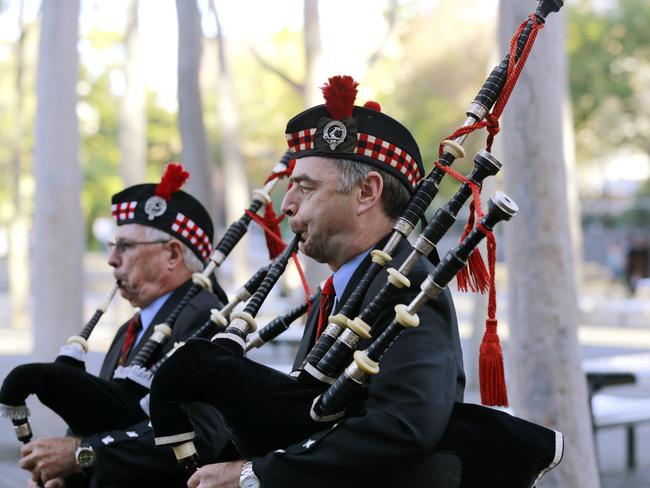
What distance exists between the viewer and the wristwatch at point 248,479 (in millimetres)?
2656

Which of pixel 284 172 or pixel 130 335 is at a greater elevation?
pixel 284 172

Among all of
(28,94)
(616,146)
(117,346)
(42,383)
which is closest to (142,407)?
(42,383)

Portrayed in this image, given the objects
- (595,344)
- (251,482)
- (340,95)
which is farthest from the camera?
(595,344)

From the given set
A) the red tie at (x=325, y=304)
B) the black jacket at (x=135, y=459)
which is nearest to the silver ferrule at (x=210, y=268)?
the black jacket at (x=135, y=459)

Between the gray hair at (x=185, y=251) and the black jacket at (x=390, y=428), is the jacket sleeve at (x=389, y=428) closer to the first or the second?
the black jacket at (x=390, y=428)

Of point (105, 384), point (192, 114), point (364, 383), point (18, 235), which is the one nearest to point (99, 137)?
point (18, 235)

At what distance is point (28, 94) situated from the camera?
81.1 feet

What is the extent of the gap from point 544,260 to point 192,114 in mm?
5674

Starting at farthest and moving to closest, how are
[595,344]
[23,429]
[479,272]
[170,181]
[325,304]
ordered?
[595,344], [170,181], [23,429], [325,304], [479,272]

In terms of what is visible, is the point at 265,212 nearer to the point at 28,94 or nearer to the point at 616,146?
the point at 28,94

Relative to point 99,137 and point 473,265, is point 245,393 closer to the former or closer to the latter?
point 473,265

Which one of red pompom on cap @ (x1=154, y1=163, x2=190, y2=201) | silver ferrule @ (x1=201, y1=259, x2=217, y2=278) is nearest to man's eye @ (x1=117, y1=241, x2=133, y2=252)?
red pompom on cap @ (x1=154, y1=163, x2=190, y2=201)

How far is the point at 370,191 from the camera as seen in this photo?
2.97 m

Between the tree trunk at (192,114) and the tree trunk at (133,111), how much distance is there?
4564 millimetres
